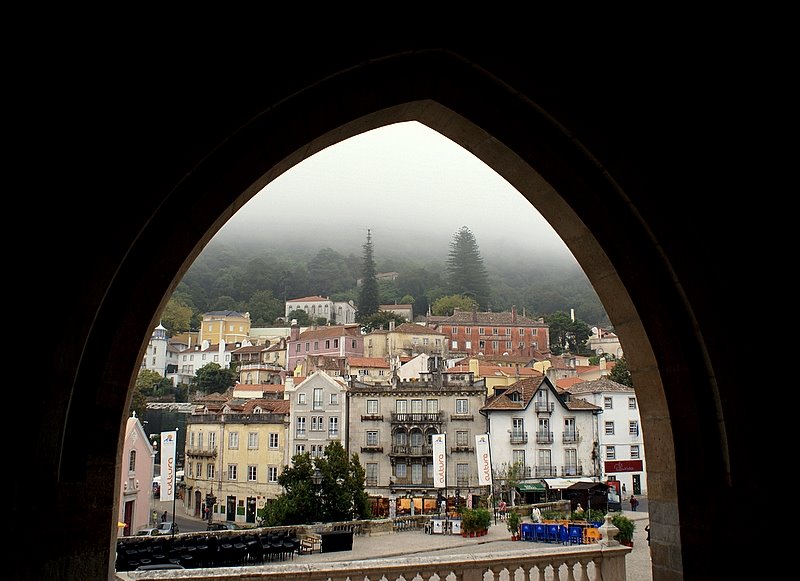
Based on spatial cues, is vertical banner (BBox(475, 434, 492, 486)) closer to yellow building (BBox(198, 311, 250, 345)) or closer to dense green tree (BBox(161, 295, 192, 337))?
yellow building (BBox(198, 311, 250, 345))

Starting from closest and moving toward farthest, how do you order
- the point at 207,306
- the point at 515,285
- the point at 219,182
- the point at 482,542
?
1. the point at 219,182
2. the point at 482,542
3. the point at 207,306
4. the point at 515,285

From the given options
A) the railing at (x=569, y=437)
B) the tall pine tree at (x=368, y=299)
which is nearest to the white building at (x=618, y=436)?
the railing at (x=569, y=437)

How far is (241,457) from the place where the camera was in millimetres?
31641

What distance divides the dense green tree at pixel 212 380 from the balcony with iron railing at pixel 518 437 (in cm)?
3352

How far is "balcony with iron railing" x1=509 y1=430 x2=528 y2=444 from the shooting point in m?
29.9

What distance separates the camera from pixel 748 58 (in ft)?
8.84

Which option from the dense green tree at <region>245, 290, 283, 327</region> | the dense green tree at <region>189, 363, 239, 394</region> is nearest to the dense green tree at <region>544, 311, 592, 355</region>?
the dense green tree at <region>189, 363, 239, 394</region>

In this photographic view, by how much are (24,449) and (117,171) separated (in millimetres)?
978

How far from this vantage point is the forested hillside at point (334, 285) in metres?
94.6

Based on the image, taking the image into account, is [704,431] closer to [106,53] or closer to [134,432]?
[106,53]

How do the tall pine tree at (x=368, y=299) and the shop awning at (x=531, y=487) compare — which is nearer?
the shop awning at (x=531, y=487)

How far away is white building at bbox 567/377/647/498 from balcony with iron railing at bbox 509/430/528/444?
364 cm

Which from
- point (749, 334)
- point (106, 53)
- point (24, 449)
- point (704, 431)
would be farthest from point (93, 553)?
point (749, 334)

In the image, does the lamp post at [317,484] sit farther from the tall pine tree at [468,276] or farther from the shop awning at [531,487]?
the tall pine tree at [468,276]
